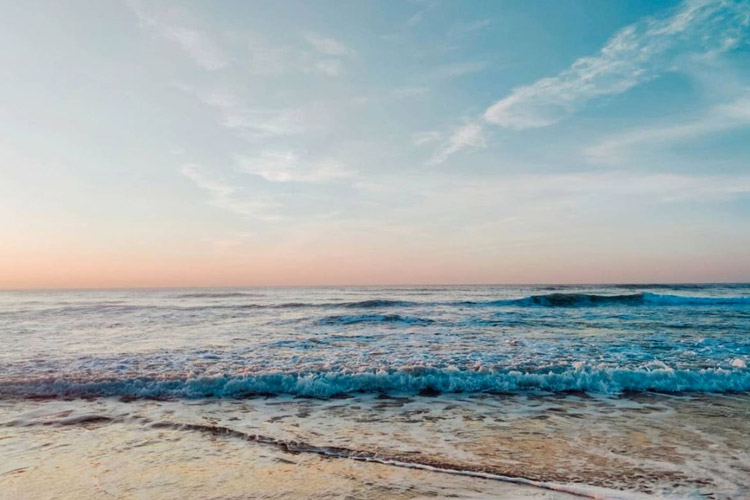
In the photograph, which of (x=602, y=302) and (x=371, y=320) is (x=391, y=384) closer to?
(x=371, y=320)

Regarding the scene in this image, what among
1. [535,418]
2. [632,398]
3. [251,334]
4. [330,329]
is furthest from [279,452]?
[330,329]

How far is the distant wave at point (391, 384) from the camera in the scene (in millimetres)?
8922

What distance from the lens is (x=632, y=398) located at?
831cm

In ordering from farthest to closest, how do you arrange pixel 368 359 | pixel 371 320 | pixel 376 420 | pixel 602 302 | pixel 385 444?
1. pixel 602 302
2. pixel 371 320
3. pixel 368 359
4. pixel 376 420
5. pixel 385 444

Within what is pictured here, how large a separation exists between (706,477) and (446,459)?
8.52 ft

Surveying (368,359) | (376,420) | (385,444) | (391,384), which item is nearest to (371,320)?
(368,359)

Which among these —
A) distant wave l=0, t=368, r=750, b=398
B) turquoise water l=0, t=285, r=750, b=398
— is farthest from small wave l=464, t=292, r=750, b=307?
distant wave l=0, t=368, r=750, b=398

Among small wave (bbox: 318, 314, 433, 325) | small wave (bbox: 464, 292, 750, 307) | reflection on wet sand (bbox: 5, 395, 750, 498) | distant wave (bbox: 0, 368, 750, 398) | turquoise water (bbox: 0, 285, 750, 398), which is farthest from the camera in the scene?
small wave (bbox: 464, 292, 750, 307)

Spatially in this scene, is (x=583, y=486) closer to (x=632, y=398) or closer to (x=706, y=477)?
(x=706, y=477)

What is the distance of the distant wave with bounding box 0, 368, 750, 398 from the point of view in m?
8.92

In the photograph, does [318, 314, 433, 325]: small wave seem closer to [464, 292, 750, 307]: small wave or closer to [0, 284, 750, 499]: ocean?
[0, 284, 750, 499]: ocean

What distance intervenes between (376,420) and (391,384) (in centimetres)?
232

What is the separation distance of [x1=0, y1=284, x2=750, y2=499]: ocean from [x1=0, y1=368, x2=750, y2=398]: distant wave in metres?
0.04

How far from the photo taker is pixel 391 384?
9367 millimetres
